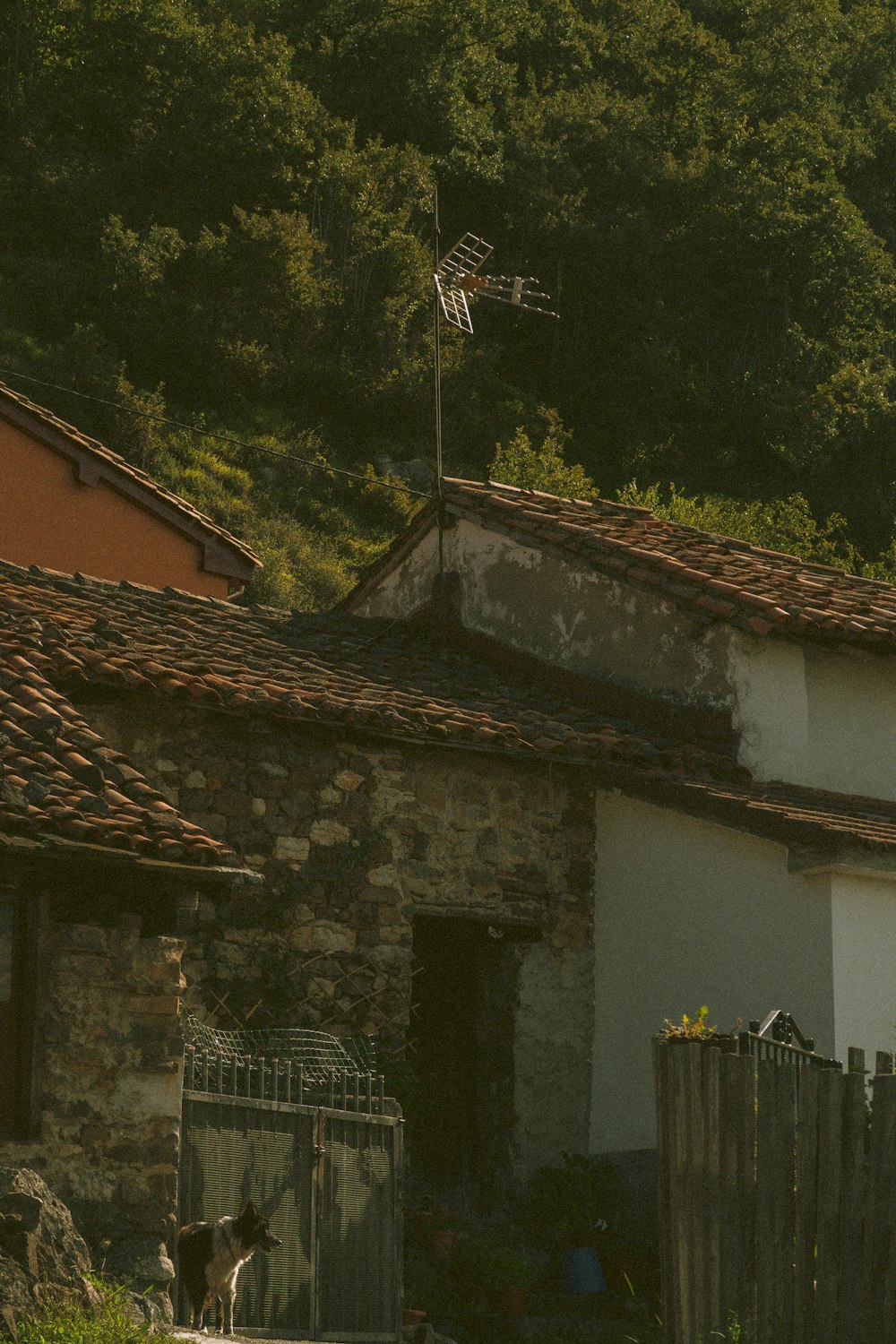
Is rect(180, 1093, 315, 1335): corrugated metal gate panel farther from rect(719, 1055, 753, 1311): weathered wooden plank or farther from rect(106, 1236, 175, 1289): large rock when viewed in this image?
rect(719, 1055, 753, 1311): weathered wooden plank

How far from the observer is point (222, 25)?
45.8 meters

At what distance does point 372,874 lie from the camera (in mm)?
12727

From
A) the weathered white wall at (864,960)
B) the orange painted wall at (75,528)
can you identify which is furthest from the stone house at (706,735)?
the orange painted wall at (75,528)

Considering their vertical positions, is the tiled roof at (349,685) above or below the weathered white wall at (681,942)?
above

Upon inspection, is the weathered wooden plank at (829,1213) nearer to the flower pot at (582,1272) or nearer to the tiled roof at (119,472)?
the flower pot at (582,1272)

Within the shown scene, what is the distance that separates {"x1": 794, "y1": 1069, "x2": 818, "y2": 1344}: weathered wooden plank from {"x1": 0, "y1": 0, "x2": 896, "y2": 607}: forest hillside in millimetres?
30770

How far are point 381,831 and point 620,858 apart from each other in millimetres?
2028

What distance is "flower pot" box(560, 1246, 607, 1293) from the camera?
12.1 m

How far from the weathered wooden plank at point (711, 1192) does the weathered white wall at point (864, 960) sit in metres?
4.25

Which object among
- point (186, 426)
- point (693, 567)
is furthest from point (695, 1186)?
point (186, 426)

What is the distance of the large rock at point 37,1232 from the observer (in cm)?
Result: 768

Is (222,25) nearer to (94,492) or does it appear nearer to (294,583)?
(294,583)

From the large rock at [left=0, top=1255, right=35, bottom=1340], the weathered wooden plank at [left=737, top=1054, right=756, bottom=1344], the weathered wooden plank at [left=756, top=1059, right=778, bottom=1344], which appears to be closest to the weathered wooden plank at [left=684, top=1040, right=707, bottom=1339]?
the weathered wooden plank at [left=737, top=1054, right=756, bottom=1344]

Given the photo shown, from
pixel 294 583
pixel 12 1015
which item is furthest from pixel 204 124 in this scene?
pixel 12 1015
